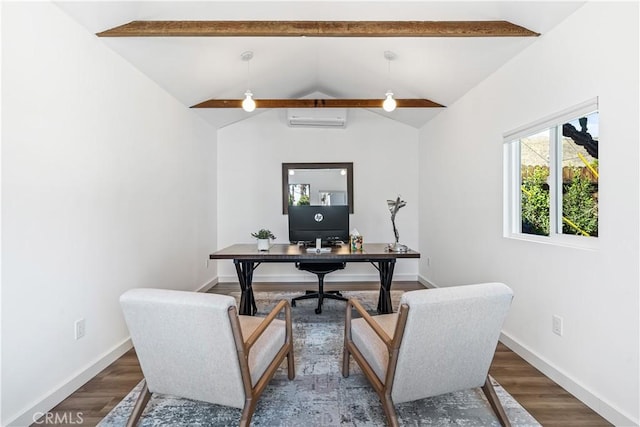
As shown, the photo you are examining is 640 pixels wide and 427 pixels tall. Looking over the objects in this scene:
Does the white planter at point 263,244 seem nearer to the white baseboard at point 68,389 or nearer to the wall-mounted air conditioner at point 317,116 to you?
the white baseboard at point 68,389

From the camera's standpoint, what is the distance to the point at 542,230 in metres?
2.51

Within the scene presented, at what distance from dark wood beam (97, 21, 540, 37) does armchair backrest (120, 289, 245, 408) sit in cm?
196

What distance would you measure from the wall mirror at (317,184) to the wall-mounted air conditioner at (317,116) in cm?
67

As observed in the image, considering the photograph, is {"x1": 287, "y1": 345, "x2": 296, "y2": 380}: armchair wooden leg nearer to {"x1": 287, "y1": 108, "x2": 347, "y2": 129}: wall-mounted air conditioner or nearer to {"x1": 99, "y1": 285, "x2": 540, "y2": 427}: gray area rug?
{"x1": 99, "y1": 285, "x2": 540, "y2": 427}: gray area rug

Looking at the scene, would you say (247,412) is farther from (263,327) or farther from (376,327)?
(376,327)

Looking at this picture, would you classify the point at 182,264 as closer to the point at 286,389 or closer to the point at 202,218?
the point at 202,218

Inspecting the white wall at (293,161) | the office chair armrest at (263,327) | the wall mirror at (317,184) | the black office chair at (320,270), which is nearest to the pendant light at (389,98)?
the white wall at (293,161)

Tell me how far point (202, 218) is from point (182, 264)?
2.87 feet

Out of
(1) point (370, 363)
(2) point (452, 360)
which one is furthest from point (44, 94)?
(2) point (452, 360)

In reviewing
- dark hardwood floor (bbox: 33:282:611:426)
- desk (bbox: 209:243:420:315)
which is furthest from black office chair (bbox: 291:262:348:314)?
dark hardwood floor (bbox: 33:282:611:426)

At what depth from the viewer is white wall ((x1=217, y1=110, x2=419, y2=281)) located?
511 cm

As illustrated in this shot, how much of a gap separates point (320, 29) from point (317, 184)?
9.32 ft

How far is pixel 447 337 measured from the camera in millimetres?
1518

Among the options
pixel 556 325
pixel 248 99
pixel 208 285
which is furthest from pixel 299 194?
pixel 556 325
